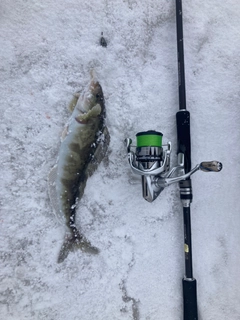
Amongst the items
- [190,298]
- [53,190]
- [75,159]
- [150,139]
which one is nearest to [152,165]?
[150,139]

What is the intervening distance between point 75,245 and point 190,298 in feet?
2.37

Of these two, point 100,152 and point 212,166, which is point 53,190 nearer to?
point 100,152

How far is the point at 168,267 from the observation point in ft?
5.72

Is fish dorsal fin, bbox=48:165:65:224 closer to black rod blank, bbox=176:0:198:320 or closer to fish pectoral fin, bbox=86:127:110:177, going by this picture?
fish pectoral fin, bbox=86:127:110:177

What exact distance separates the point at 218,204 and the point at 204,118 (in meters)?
0.55

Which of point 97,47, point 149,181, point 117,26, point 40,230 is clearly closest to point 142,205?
point 149,181

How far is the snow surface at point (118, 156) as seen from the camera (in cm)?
155

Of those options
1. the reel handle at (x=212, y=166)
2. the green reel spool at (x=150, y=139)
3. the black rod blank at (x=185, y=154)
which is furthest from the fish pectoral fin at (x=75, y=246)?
the reel handle at (x=212, y=166)

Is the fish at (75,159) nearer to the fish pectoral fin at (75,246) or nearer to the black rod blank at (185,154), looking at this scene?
the fish pectoral fin at (75,246)

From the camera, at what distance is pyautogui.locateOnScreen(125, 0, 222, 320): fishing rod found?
1.47m

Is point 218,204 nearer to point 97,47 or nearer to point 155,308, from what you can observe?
point 155,308

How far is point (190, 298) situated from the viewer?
1646mm

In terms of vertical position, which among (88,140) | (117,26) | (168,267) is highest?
(117,26)

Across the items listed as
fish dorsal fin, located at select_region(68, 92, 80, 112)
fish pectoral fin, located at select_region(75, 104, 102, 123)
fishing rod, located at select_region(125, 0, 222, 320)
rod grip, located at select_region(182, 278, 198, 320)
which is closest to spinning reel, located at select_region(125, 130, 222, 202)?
fishing rod, located at select_region(125, 0, 222, 320)
